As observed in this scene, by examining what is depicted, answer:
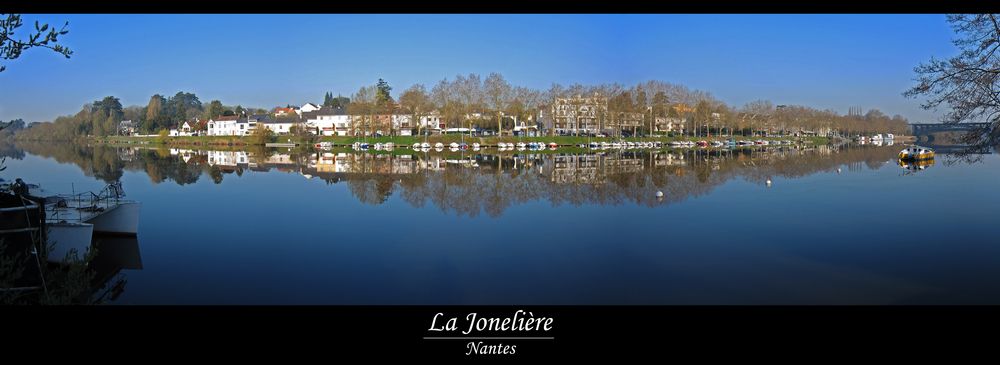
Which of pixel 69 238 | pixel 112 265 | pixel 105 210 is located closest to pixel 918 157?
pixel 105 210

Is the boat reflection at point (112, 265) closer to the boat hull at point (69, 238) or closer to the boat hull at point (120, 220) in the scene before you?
the boat hull at point (120, 220)

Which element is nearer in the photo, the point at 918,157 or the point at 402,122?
the point at 918,157

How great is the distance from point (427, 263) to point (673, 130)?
72.9m

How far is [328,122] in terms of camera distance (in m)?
88.1

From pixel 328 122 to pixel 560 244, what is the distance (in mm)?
80858

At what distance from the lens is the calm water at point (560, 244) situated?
875cm

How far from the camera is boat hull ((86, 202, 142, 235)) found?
12.7 meters

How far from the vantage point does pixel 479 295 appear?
8547 millimetres
